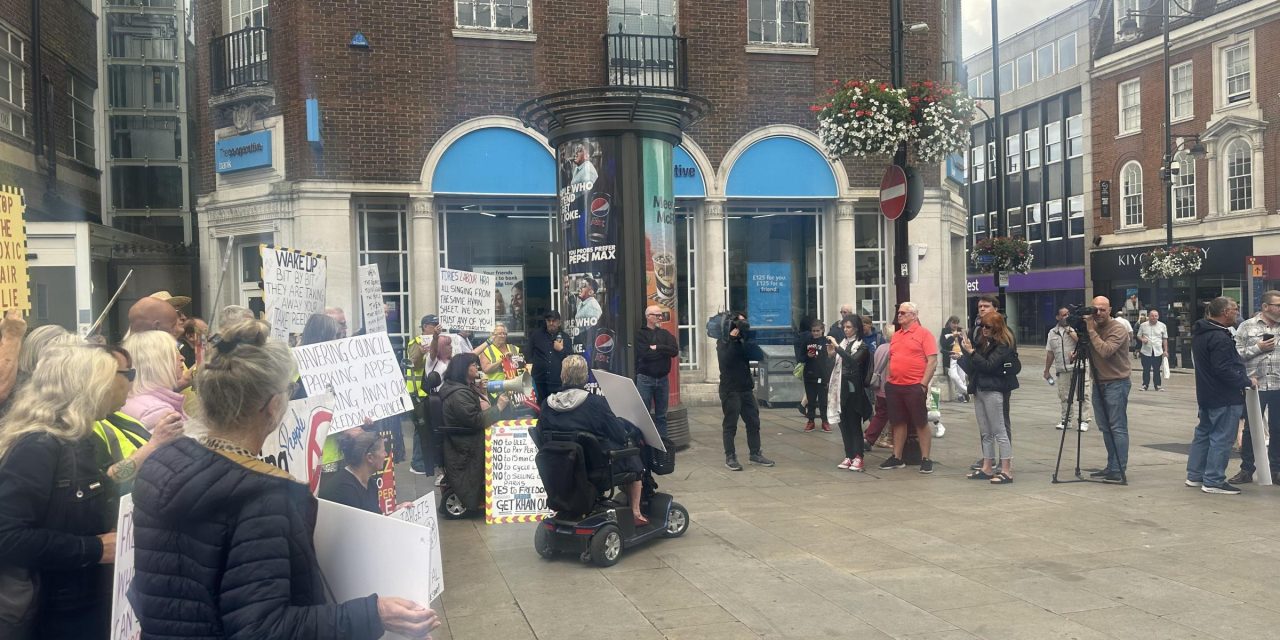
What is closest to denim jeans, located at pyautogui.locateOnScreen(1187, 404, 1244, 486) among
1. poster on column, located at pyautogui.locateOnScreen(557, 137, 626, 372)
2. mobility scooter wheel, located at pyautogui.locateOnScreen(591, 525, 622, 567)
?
mobility scooter wheel, located at pyautogui.locateOnScreen(591, 525, 622, 567)

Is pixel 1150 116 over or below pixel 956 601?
over

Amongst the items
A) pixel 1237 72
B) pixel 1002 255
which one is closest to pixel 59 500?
pixel 1002 255

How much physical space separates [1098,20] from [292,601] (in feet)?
149

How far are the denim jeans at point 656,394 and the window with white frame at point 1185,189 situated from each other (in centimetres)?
3166

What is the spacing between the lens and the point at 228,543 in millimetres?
2201

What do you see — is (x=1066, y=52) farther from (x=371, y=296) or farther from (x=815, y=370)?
(x=371, y=296)

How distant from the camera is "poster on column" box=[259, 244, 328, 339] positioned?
7.31 m

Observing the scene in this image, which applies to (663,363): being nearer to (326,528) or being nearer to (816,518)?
(816,518)

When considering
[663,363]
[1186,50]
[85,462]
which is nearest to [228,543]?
[85,462]

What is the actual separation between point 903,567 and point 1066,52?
143 feet

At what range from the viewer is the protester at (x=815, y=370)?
13.5 metres

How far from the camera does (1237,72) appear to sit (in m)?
33.4

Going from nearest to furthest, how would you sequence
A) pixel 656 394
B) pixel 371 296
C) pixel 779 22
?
1. pixel 371 296
2. pixel 656 394
3. pixel 779 22

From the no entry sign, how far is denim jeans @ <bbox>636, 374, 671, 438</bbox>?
3.36m
